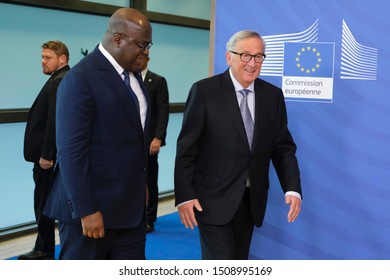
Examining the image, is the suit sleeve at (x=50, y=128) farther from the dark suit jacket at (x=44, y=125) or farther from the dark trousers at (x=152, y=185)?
the dark trousers at (x=152, y=185)

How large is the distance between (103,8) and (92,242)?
394 cm

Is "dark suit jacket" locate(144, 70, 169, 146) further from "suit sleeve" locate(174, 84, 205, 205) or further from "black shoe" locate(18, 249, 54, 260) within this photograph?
"suit sleeve" locate(174, 84, 205, 205)

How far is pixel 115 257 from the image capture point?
266 cm

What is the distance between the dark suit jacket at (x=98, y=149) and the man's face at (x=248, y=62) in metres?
0.61

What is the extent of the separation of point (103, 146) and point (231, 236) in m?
0.90

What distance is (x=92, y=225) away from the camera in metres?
2.40

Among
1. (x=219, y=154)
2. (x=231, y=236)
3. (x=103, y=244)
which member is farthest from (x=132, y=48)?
(x=231, y=236)

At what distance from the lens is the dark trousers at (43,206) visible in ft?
14.5

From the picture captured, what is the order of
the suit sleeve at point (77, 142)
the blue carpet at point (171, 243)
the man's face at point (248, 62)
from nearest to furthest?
the suit sleeve at point (77, 142) → the man's face at point (248, 62) → the blue carpet at point (171, 243)

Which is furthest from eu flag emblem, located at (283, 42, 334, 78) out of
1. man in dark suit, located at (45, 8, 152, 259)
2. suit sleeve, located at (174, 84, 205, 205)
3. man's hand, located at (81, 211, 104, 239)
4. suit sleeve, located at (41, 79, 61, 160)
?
man's hand, located at (81, 211, 104, 239)

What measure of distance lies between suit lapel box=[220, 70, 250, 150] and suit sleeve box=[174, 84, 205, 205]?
0.41 feet

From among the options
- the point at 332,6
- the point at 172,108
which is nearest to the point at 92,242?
the point at 332,6

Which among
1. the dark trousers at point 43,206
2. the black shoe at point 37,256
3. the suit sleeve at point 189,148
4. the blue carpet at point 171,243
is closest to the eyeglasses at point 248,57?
the suit sleeve at point 189,148

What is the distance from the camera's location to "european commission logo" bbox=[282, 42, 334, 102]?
3613 mm
